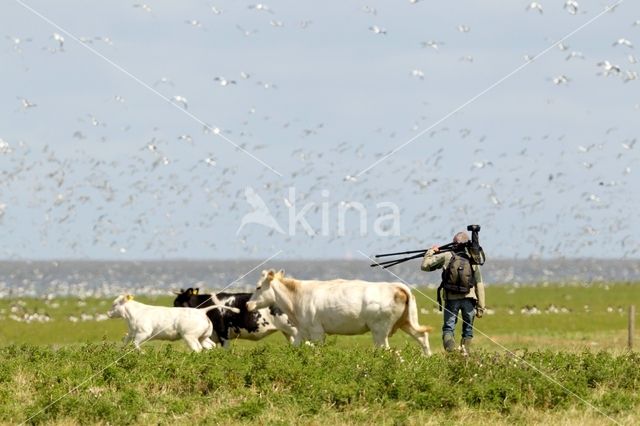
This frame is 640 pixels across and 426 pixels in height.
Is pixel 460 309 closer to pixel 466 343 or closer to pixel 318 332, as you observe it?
pixel 466 343

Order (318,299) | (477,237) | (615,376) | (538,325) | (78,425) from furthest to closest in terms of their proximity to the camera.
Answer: (538,325), (318,299), (477,237), (615,376), (78,425)

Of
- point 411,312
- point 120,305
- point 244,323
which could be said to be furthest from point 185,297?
point 411,312

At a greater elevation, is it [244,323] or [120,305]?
[120,305]

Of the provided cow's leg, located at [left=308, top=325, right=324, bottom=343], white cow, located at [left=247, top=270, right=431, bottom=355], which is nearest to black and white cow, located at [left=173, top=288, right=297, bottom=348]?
white cow, located at [left=247, top=270, right=431, bottom=355]

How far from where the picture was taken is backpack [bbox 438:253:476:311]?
21672 millimetres

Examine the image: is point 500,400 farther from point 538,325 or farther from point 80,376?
point 538,325

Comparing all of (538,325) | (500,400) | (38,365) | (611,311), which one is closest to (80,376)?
(38,365)

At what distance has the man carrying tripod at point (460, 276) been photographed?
21.7 m

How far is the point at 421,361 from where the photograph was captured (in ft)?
62.3

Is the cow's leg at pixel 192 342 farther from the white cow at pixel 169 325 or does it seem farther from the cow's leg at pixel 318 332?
the cow's leg at pixel 318 332

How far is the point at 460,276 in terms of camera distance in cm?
2169

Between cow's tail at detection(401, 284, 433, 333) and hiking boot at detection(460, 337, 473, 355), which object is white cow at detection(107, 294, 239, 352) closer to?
cow's tail at detection(401, 284, 433, 333)

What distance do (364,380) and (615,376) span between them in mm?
4099

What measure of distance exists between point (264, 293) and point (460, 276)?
518cm
